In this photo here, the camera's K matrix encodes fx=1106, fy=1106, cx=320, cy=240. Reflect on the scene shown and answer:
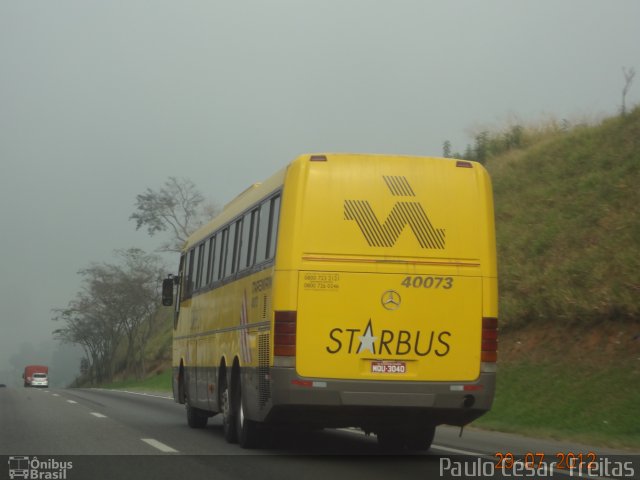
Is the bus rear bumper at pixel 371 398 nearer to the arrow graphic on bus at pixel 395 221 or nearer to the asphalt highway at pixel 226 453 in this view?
the asphalt highway at pixel 226 453

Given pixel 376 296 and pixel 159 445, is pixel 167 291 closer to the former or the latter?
pixel 159 445

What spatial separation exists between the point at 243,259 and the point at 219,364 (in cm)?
196

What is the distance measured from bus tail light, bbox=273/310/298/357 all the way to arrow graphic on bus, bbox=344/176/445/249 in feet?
4.04

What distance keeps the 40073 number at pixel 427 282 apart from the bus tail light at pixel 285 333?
4.28 feet

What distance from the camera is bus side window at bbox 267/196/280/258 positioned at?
1264cm

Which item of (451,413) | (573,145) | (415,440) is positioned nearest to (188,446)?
(415,440)

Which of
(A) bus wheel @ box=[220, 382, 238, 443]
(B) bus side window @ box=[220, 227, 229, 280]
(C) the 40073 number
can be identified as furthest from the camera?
(B) bus side window @ box=[220, 227, 229, 280]

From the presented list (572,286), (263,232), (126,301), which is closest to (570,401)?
(572,286)

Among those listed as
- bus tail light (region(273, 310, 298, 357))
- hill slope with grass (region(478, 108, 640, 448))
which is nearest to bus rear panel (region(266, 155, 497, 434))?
bus tail light (region(273, 310, 298, 357))

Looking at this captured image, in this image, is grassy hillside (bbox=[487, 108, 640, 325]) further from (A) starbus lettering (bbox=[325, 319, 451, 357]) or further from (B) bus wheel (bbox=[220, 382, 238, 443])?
(A) starbus lettering (bbox=[325, 319, 451, 357])

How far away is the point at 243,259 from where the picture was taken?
14.7 meters

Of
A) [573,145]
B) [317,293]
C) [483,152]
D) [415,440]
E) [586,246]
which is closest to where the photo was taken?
[317,293]

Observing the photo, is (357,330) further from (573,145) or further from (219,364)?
(573,145)

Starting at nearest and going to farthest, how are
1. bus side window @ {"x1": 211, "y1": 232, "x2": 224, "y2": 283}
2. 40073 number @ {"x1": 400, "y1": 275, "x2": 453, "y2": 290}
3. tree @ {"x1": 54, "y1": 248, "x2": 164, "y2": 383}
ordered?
1. 40073 number @ {"x1": 400, "y1": 275, "x2": 453, "y2": 290}
2. bus side window @ {"x1": 211, "y1": 232, "x2": 224, "y2": 283}
3. tree @ {"x1": 54, "y1": 248, "x2": 164, "y2": 383}
